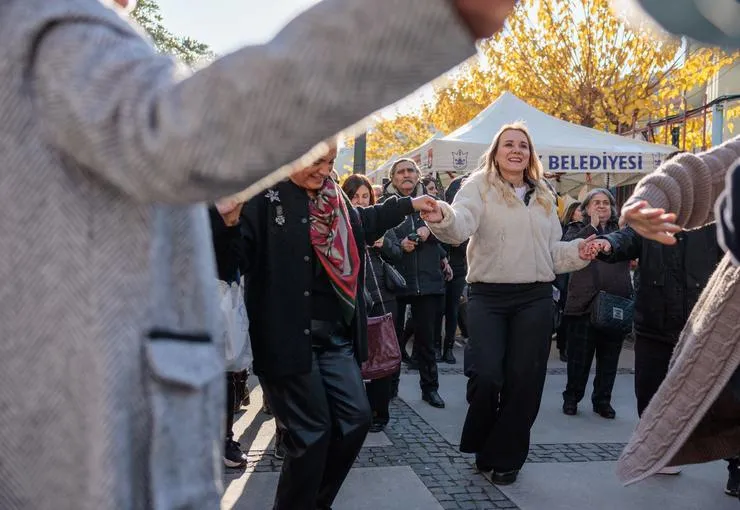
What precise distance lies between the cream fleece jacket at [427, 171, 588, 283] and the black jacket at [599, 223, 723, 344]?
302mm

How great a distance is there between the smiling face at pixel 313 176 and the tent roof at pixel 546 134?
746 cm

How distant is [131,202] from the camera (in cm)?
103

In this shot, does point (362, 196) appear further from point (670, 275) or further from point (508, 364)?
point (670, 275)

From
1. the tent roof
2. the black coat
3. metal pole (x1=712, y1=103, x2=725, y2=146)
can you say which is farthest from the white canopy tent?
the black coat

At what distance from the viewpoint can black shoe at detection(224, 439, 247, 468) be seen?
4.78 metres

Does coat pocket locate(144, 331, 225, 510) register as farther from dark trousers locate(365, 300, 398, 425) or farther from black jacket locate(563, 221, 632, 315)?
black jacket locate(563, 221, 632, 315)

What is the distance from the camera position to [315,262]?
3604 millimetres

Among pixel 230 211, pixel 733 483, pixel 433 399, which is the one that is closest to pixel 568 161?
pixel 433 399

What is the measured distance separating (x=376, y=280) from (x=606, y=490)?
2.26 m

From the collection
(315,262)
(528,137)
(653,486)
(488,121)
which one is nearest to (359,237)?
(315,262)

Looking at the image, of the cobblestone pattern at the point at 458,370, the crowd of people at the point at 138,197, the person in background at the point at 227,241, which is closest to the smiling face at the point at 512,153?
the person in background at the point at 227,241

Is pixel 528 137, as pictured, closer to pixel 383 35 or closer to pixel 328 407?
pixel 328 407

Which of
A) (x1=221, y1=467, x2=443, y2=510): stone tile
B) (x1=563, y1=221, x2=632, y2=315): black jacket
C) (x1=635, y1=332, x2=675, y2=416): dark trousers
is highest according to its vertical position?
(x1=563, y1=221, x2=632, y2=315): black jacket

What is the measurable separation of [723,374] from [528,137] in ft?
9.46
